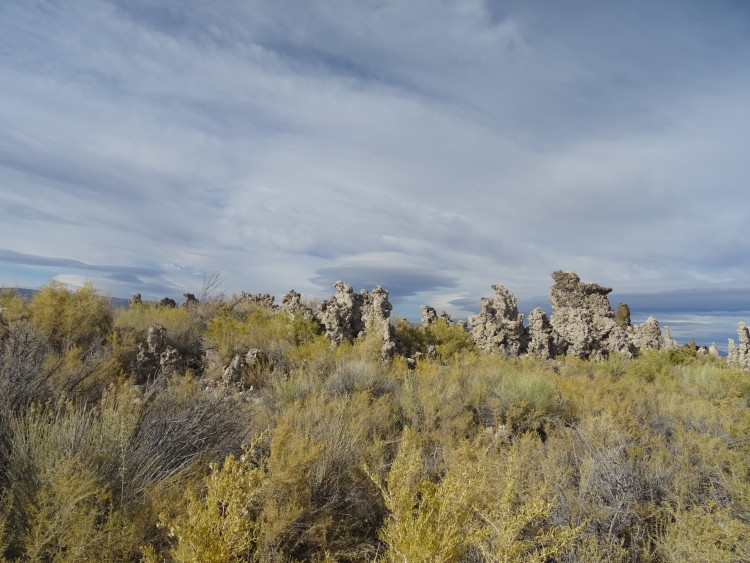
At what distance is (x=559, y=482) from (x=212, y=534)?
3325mm

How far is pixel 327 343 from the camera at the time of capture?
985 centimetres

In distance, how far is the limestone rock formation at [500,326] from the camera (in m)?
11.6

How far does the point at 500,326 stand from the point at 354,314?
13.5 feet

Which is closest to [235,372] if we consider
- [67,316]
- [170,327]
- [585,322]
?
[170,327]

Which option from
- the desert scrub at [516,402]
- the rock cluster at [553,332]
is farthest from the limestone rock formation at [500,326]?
the desert scrub at [516,402]

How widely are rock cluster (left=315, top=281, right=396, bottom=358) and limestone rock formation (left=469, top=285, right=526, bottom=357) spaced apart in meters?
2.78

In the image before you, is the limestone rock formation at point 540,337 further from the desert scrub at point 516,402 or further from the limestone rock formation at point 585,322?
the desert scrub at point 516,402

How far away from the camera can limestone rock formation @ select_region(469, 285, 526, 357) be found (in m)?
11.6

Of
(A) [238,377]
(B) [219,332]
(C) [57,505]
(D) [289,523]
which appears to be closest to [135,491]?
(C) [57,505]

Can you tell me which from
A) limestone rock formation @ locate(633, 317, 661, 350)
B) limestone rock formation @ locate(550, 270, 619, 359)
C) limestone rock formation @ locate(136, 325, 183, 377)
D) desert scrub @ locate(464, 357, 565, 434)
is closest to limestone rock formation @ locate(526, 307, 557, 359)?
limestone rock formation @ locate(550, 270, 619, 359)

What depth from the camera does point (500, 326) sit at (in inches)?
466

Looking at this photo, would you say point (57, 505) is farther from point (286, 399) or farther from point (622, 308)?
point (622, 308)

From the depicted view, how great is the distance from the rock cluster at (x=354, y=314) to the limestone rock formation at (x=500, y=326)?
2.78 m

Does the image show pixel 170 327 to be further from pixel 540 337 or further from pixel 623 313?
pixel 623 313
